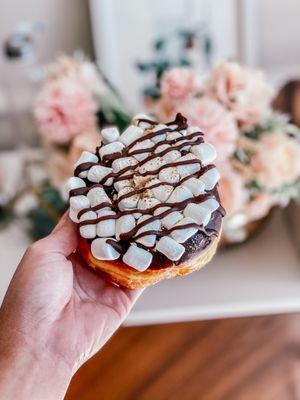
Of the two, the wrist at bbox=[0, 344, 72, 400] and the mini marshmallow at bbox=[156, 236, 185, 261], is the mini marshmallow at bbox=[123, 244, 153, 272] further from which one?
the wrist at bbox=[0, 344, 72, 400]

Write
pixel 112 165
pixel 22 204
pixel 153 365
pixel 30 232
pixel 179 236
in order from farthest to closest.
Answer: pixel 22 204 < pixel 30 232 < pixel 153 365 < pixel 112 165 < pixel 179 236

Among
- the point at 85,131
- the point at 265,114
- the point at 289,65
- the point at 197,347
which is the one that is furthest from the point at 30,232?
the point at 289,65

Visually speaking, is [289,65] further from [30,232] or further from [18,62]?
[30,232]

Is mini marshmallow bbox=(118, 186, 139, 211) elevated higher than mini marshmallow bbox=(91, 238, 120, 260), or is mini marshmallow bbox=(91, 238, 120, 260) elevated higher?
mini marshmallow bbox=(118, 186, 139, 211)

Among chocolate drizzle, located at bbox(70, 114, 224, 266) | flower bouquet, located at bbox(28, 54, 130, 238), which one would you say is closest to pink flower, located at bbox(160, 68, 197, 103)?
flower bouquet, located at bbox(28, 54, 130, 238)

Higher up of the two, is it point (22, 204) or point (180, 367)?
point (22, 204)

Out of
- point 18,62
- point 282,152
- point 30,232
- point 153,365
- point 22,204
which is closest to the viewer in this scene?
point 282,152

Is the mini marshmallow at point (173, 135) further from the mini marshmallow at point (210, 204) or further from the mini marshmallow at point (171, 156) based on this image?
the mini marshmallow at point (210, 204)
